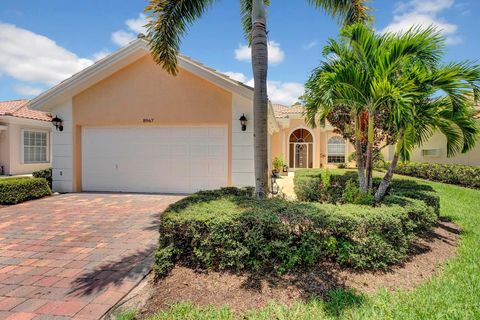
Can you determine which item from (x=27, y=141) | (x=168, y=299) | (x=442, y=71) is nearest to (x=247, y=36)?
(x=442, y=71)

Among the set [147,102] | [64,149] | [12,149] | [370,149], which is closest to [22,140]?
[12,149]

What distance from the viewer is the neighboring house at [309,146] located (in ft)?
75.6

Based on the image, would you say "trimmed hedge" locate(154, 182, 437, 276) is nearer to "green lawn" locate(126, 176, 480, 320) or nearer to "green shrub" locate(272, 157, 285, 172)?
"green lawn" locate(126, 176, 480, 320)

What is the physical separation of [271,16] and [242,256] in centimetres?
722

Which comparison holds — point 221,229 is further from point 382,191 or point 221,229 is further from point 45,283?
point 382,191

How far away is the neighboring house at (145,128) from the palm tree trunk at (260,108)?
15.4 feet

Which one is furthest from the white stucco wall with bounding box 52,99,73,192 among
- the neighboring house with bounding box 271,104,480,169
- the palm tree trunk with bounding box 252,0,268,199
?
the neighboring house with bounding box 271,104,480,169

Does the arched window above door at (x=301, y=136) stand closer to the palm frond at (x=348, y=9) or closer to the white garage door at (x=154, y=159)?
the white garage door at (x=154, y=159)

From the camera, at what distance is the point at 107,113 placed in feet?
38.1

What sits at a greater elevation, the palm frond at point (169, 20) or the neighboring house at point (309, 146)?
the palm frond at point (169, 20)

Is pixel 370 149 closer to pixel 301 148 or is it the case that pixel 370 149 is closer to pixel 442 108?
pixel 442 108

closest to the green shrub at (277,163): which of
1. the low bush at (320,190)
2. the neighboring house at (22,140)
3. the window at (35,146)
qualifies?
the low bush at (320,190)

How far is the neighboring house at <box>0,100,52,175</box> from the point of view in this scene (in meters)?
17.4

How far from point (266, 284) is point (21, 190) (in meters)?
10.4
